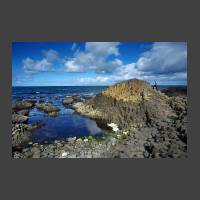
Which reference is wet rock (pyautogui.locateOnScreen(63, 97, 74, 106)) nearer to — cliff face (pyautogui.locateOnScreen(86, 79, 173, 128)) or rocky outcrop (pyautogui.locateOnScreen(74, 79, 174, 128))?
rocky outcrop (pyautogui.locateOnScreen(74, 79, 174, 128))

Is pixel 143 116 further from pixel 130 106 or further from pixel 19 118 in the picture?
pixel 19 118

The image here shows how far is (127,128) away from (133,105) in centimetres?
150

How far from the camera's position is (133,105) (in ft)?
39.2

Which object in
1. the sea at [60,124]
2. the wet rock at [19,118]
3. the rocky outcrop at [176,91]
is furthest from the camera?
the wet rock at [19,118]

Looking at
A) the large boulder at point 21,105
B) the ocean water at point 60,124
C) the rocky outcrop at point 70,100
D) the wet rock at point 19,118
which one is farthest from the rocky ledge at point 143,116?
the wet rock at point 19,118

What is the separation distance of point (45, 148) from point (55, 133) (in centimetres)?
86

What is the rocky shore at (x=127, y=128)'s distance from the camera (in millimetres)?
9320

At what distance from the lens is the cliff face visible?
36.2ft

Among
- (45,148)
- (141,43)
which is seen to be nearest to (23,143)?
(45,148)

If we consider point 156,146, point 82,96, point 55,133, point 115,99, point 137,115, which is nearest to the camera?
point 156,146

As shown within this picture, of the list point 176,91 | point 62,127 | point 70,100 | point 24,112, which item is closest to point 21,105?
point 24,112

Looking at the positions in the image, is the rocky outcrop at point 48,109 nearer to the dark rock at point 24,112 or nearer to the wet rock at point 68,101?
the dark rock at point 24,112

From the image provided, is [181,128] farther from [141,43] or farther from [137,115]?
[141,43]

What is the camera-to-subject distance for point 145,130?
1044cm
